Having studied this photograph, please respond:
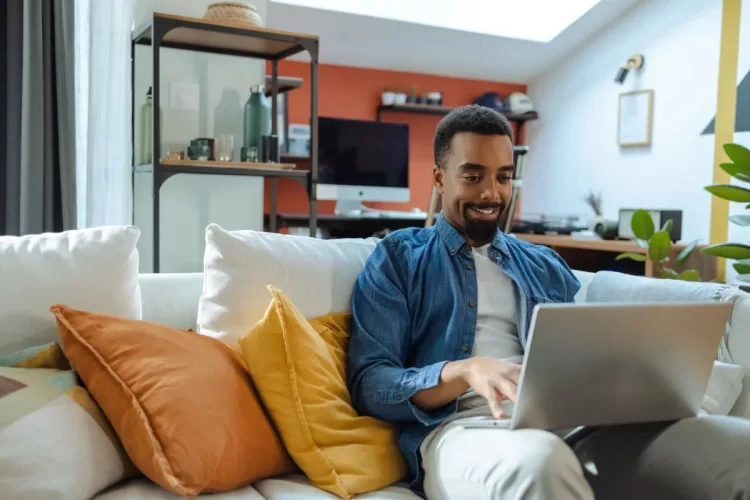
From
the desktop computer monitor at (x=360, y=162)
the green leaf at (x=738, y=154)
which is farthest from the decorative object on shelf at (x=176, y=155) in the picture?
the green leaf at (x=738, y=154)

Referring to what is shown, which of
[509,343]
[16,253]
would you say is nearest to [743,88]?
[509,343]

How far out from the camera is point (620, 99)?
5297 mm

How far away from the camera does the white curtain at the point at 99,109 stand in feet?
8.89

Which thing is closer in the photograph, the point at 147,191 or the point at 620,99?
the point at 147,191

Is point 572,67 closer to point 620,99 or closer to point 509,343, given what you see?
point 620,99

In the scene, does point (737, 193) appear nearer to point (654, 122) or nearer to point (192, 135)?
point (192, 135)

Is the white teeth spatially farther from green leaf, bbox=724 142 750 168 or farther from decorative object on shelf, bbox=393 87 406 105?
decorative object on shelf, bbox=393 87 406 105

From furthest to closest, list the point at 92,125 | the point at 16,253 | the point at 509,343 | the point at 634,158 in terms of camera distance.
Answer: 1. the point at 634,158
2. the point at 92,125
3. the point at 509,343
4. the point at 16,253

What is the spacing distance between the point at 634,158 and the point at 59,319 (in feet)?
15.0

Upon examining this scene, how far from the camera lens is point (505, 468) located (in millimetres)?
1109

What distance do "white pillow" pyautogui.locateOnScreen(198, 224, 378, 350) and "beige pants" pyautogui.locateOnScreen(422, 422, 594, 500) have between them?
1.57ft

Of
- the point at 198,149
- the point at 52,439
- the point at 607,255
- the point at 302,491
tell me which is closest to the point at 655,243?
the point at 607,255

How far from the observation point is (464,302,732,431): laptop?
1070 mm

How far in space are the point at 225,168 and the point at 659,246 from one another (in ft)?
6.54
